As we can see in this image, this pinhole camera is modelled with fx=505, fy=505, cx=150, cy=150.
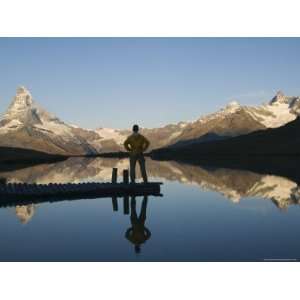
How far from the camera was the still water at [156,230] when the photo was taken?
47.3 ft

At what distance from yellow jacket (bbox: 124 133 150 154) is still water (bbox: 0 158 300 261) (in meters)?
3.11

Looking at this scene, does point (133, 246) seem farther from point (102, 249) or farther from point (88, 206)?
point (88, 206)

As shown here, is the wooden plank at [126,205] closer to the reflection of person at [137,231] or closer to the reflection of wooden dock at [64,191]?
the reflection of person at [137,231]

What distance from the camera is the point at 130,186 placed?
109 feet

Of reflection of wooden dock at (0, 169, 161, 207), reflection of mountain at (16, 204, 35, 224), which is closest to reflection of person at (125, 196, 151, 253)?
reflection of mountain at (16, 204, 35, 224)

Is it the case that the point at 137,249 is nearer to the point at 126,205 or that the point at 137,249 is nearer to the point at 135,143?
the point at 126,205

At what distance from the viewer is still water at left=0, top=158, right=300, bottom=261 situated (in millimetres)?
14430

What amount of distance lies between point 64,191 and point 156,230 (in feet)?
46.9

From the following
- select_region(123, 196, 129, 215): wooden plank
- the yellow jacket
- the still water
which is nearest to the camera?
the still water

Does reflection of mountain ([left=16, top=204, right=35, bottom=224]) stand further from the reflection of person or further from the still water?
the reflection of person

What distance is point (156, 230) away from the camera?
1892 cm

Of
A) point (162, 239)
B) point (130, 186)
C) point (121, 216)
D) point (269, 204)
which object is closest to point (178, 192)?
point (130, 186)

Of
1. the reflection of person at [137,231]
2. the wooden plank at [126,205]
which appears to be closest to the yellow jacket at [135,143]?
the wooden plank at [126,205]

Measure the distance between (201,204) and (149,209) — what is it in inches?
176
